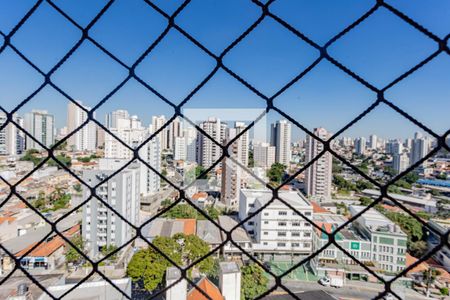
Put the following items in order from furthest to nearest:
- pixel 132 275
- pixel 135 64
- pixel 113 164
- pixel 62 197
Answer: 1. pixel 62 197
2. pixel 113 164
3. pixel 132 275
4. pixel 135 64

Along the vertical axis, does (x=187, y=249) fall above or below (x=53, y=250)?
above

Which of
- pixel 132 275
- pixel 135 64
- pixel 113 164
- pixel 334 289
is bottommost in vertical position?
pixel 334 289

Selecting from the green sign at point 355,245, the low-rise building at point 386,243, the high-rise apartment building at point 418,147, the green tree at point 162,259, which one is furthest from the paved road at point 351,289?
the high-rise apartment building at point 418,147

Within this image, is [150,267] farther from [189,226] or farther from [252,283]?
[189,226]

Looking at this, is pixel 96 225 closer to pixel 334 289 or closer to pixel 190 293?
pixel 190 293

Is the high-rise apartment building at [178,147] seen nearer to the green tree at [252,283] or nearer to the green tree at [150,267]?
the green tree at [150,267]

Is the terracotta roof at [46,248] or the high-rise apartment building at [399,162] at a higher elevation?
the high-rise apartment building at [399,162]

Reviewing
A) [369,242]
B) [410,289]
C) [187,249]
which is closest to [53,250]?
[187,249]
